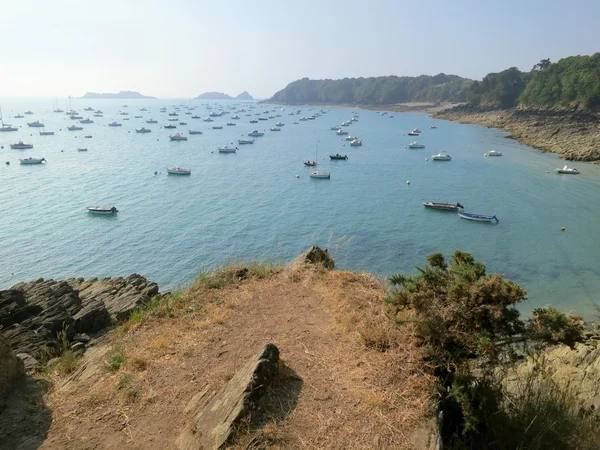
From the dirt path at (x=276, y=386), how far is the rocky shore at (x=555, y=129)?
6430cm

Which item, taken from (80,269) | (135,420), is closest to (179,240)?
(80,269)

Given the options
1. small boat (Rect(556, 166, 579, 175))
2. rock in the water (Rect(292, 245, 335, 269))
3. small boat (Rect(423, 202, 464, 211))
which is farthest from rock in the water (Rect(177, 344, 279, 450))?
small boat (Rect(556, 166, 579, 175))

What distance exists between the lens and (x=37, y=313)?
15.7m

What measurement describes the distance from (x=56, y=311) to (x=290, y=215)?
24.1m

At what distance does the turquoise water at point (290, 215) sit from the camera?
27.2m

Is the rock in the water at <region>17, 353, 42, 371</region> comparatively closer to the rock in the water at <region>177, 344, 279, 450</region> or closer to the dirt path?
the dirt path

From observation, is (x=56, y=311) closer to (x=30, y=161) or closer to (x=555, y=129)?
(x=30, y=161)

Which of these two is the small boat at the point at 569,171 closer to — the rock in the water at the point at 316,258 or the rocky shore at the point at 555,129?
the rocky shore at the point at 555,129

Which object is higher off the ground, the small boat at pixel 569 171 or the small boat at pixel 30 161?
the small boat at pixel 569 171

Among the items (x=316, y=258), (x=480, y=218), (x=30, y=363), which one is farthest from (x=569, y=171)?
(x=30, y=363)

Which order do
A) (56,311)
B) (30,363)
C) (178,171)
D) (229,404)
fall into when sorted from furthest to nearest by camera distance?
(178,171)
(56,311)
(30,363)
(229,404)

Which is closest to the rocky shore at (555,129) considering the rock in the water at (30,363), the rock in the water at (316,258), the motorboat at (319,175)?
the motorboat at (319,175)

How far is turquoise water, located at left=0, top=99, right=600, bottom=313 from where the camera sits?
2723cm

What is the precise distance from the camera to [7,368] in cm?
780
